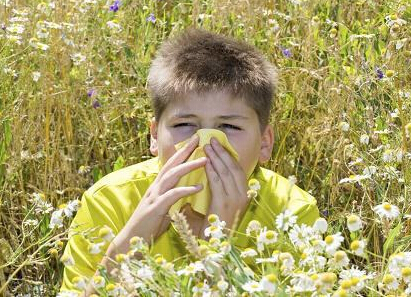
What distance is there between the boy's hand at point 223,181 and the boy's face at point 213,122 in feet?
0.30

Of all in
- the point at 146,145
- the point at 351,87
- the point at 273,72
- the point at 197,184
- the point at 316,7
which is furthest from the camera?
the point at 316,7

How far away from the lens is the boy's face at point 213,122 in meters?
2.53

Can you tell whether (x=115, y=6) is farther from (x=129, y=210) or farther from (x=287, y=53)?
(x=129, y=210)

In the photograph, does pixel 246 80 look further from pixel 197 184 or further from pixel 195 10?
pixel 195 10

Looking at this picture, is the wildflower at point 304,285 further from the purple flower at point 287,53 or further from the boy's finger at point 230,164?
the purple flower at point 287,53

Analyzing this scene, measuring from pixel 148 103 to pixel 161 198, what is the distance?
1.10m

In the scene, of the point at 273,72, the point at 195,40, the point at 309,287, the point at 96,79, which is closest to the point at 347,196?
the point at 273,72

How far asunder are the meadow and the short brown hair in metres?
0.35

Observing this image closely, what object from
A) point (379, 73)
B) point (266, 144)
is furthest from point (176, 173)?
point (379, 73)

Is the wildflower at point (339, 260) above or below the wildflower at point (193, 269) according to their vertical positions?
above

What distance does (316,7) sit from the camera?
3.78 m

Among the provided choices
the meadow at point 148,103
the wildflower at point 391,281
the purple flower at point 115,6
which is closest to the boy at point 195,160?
the meadow at point 148,103

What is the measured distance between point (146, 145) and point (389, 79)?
89 centimetres

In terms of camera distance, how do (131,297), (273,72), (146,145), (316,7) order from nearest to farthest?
(131,297), (273,72), (146,145), (316,7)
